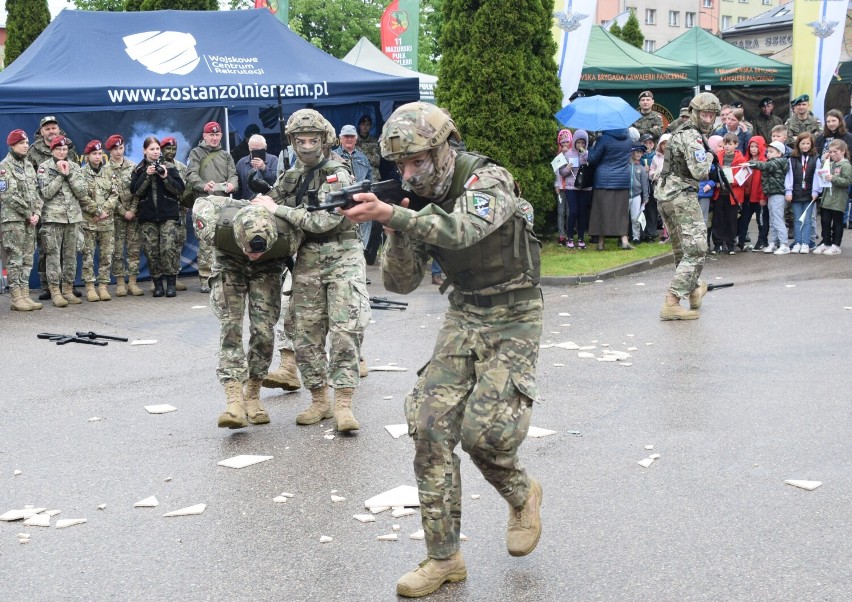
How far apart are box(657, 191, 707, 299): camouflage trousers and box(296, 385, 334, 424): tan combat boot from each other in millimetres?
4832

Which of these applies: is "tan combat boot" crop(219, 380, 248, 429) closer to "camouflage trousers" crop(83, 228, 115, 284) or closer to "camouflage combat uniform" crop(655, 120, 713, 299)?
"camouflage combat uniform" crop(655, 120, 713, 299)

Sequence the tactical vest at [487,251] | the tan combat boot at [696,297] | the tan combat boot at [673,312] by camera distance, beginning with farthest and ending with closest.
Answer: the tan combat boot at [696,297], the tan combat boot at [673,312], the tactical vest at [487,251]

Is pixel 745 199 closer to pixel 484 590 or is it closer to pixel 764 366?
pixel 764 366

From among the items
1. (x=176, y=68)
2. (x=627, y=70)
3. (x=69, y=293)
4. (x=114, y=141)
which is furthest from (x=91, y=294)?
(x=627, y=70)

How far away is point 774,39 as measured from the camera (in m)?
58.8

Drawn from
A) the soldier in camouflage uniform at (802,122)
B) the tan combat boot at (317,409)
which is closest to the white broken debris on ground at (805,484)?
the tan combat boot at (317,409)

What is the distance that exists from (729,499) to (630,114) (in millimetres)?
11854

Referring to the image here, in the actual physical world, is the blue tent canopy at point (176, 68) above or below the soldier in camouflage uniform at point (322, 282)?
above

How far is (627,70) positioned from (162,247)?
12639mm

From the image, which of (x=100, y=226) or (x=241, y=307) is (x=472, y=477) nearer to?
(x=241, y=307)

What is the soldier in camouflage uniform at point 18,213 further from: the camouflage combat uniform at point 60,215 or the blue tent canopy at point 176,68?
the blue tent canopy at point 176,68

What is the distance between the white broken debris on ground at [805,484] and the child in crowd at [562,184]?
441 inches

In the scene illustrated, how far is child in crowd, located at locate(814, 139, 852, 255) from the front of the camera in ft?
50.9

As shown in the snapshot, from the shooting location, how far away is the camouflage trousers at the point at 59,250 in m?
13.1
